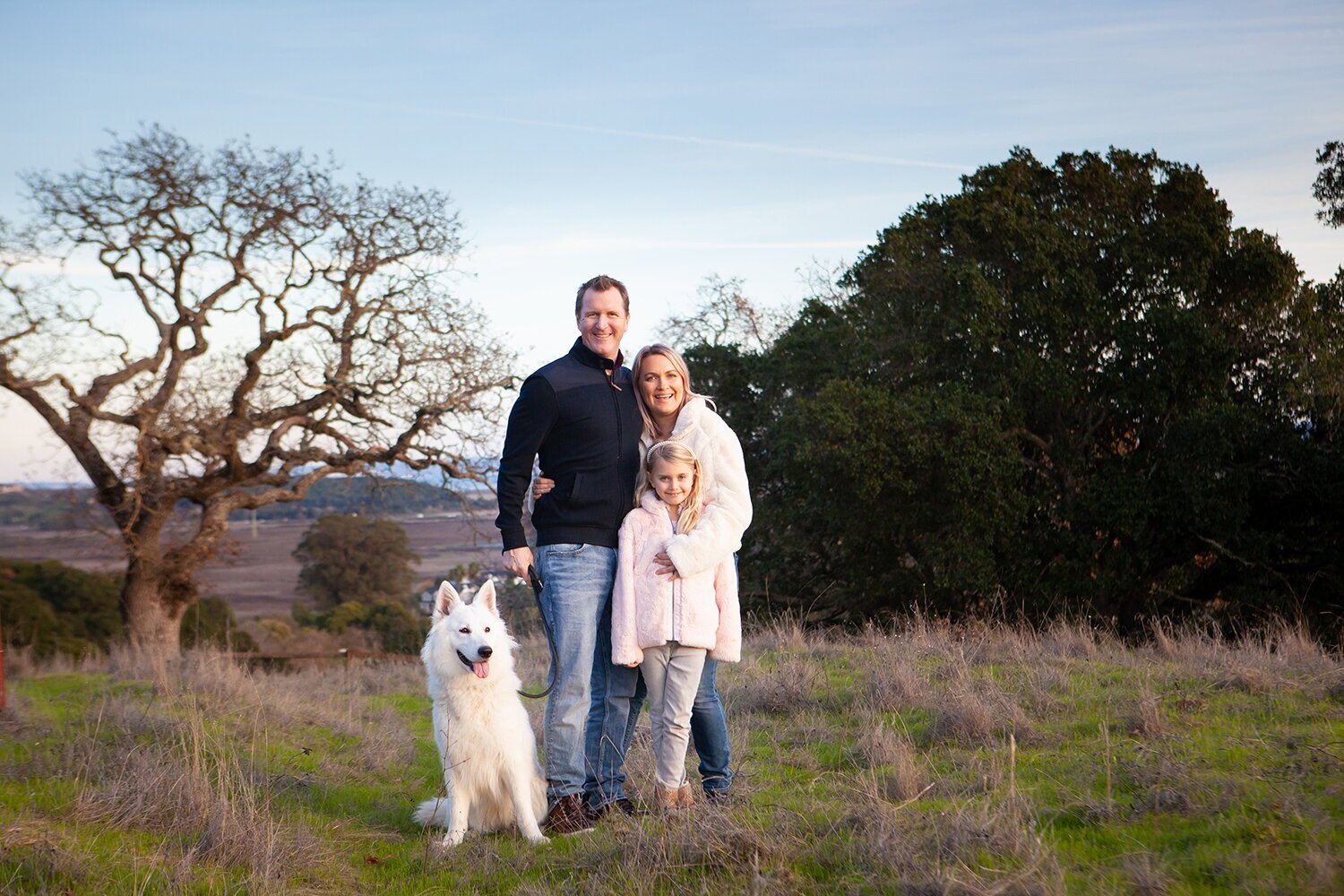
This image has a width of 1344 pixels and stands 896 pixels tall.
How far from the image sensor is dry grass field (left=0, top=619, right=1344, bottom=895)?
347 centimetres

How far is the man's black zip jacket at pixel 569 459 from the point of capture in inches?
181

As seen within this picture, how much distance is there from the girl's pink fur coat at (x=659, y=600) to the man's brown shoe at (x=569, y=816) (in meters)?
0.70

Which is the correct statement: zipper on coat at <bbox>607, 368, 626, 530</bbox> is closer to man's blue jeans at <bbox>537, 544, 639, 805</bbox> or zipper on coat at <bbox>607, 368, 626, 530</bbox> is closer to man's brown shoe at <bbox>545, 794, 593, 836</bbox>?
man's blue jeans at <bbox>537, 544, 639, 805</bbox>

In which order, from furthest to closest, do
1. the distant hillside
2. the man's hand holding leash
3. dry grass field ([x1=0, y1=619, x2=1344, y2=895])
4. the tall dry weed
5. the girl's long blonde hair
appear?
the distant hillside
the man's hand holding leash
the girl's long blonde hair
the tall dry weed
dry grass field ([x1=0, y1=619, x2=1344, y2=895])

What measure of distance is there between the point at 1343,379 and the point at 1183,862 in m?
12.2

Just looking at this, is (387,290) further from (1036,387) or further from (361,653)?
(1036,387)

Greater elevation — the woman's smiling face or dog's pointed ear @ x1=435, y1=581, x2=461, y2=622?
the woman's smiling face

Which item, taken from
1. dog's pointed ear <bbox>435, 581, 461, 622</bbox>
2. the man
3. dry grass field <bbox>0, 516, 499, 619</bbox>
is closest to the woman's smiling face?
the man

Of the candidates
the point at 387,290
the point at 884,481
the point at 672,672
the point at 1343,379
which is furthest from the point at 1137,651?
the point at 387,290

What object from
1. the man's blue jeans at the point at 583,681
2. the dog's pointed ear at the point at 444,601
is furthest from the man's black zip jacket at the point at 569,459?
the dog's pointed ear at the point at 444,601

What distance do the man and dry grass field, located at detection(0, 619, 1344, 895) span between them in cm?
30

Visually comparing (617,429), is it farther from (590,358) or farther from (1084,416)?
(1084,416)

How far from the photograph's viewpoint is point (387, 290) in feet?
58.2

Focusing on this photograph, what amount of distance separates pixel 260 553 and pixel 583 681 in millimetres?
50847
